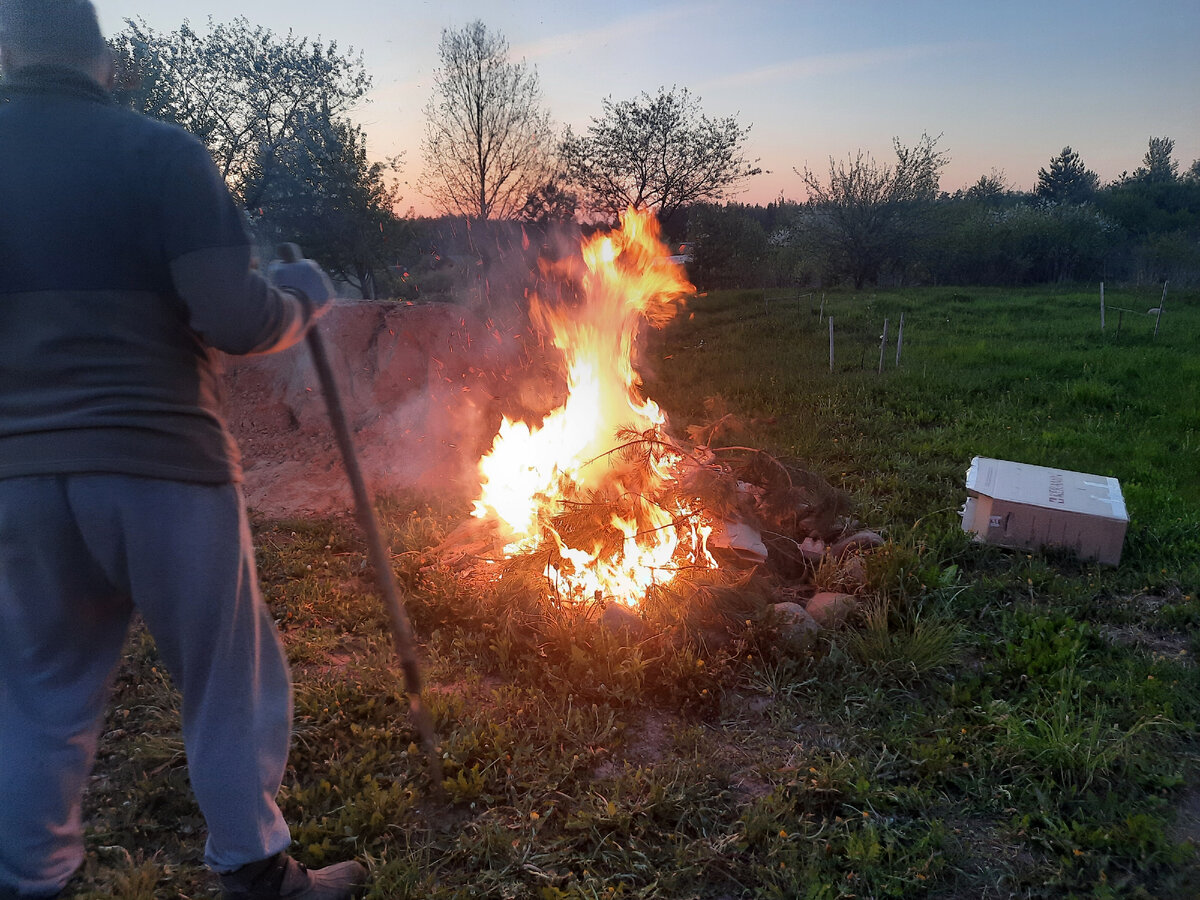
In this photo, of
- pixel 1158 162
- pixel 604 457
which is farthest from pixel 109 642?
pixel 1158 162

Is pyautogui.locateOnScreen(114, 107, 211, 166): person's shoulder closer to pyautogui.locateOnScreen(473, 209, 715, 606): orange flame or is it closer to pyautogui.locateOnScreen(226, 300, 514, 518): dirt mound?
pyautogui.locateOnScreen(473, 209, 715, 606): orange flame

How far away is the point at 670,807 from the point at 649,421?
3.07 m

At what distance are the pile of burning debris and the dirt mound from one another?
6.20 feet

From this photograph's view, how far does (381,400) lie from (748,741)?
6.53 metres

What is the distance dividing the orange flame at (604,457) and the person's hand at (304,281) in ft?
7.29

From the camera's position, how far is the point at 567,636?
3.57 meters

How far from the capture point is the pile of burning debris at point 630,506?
3.92m

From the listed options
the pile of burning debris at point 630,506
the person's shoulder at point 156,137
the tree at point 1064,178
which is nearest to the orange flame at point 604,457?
the pile of burning debris at point 630,506

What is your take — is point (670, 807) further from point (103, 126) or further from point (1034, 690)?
point (103, 126)

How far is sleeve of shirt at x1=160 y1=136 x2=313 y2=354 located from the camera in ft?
5.44

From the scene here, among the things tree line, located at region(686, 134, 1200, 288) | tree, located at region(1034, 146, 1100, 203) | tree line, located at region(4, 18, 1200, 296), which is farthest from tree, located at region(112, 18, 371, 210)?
tree, located at region(1034, 146, 1100, 203)

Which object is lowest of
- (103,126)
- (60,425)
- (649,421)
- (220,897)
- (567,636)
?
(220,897)

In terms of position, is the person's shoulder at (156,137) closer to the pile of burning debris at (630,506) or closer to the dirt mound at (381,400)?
the pile of burning debris at (630,506)

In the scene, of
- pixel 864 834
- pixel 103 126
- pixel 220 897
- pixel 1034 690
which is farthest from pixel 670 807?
pixel 103 126
